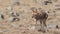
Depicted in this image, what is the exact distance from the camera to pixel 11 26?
11883 mm

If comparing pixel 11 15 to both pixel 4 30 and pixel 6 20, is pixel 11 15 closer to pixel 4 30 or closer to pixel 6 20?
pixel 6 20

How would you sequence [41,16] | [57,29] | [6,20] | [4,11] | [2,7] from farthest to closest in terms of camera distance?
[2,7] < [4,11] < [6,20] < [57,29] < [41,16]

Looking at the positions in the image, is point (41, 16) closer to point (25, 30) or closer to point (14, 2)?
point (25, 30)

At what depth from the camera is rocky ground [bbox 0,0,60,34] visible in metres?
11.4

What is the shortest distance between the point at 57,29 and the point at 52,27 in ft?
→ 0.65

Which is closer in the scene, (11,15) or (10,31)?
(10,31)

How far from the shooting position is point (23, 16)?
43.7ft

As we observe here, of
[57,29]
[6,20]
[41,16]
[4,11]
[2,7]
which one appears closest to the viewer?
[41,16]

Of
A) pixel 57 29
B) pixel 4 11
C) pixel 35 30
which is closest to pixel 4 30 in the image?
pixel 35 30

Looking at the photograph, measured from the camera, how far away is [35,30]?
438 inches

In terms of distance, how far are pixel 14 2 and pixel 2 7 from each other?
1.00 metres

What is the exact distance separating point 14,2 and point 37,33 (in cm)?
531

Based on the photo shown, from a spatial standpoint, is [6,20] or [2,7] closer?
[6,20]

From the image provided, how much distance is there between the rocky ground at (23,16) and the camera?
11352 millimetres
